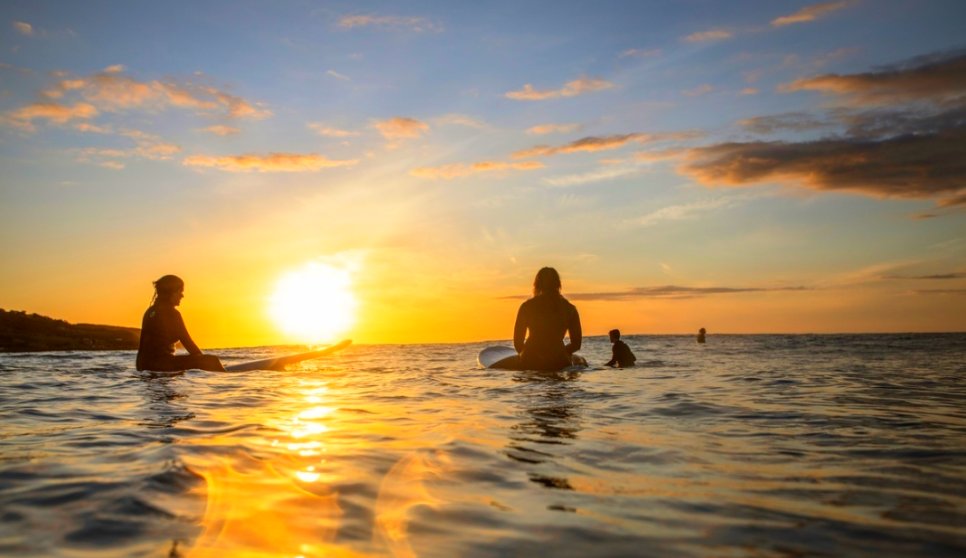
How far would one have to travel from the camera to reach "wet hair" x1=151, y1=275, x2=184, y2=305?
1038 cm

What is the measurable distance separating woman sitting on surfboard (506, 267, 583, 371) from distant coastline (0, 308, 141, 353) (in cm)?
2403

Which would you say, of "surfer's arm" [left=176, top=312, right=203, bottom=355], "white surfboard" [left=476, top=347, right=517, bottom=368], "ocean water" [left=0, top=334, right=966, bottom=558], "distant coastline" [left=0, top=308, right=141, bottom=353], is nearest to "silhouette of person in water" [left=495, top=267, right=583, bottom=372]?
"white surfboard" [left=476, top=347, right=517, bottom=368]

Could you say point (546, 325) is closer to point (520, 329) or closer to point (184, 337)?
point (520, 329)

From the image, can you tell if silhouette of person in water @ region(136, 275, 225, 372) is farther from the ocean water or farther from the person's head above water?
the person's head above water

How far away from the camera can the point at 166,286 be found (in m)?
10.4

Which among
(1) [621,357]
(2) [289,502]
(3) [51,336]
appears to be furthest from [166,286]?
(3) [51,336]

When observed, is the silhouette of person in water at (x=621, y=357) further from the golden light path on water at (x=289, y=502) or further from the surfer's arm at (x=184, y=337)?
the golden light path on water at (x=289, y=502)

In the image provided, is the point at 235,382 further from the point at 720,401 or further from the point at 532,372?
the point at 720,401

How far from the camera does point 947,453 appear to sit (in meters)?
3.69

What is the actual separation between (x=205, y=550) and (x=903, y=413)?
606 cm

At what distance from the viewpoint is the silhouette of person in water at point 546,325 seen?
10062 mm

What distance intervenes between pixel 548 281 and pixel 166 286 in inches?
274

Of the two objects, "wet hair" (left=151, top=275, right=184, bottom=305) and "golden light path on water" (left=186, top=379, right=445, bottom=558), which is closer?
"golden light path on water" (left=186, top=379, right=445, bottom=558)

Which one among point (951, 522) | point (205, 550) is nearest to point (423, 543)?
point (205, 550)
